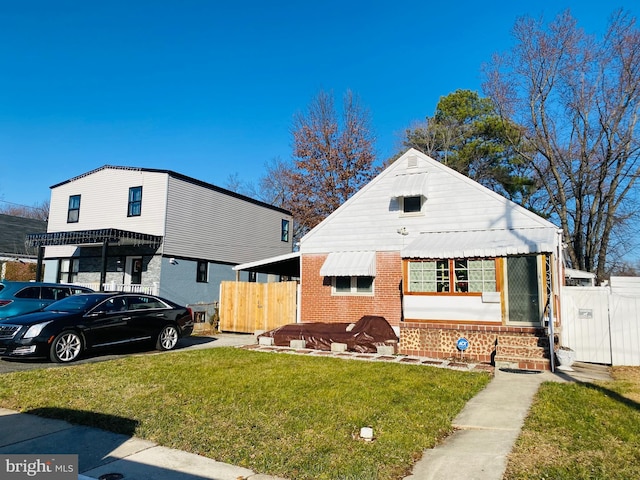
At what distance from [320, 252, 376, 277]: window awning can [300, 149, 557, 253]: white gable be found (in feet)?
1.18

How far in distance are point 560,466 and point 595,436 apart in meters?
1.26

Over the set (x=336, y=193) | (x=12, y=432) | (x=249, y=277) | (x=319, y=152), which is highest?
(x=319, y=152)

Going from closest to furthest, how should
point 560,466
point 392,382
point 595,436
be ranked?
point 560,466 → point 595,436 → point 392,382

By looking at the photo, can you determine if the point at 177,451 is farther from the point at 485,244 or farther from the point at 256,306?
the point at 256,306

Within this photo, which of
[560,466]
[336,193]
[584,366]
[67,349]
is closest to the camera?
[560,466]

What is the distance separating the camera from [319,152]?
1321 inches

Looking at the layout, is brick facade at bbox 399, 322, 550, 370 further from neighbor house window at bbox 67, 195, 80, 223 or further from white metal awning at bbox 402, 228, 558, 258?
neighbor house window at bbox 67, 195, 80, 223

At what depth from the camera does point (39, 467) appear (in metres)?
4.14

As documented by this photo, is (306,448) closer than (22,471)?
No

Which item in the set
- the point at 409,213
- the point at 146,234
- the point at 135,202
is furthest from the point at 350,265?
the point at 135,202

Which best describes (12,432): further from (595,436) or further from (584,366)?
(584,366)

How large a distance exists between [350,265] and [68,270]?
61.7ft

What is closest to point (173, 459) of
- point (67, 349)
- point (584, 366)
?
point (67, 349)

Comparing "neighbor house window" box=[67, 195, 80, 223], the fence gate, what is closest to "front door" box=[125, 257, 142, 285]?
"neighbor house window" box=[67, 195, 80, 223]
